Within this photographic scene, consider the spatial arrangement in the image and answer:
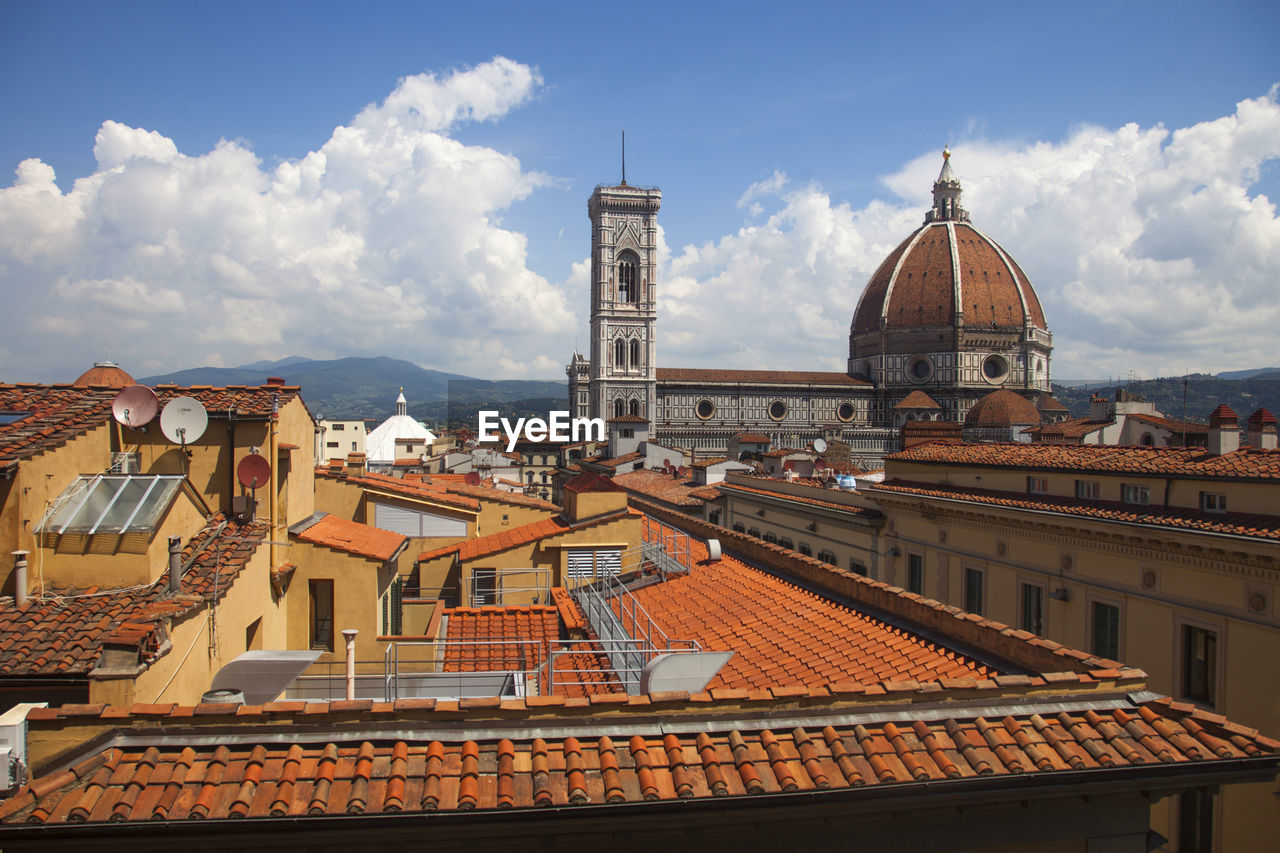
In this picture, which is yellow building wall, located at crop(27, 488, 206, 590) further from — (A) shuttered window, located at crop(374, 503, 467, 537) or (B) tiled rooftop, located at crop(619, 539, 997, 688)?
(A) shuttered window, located at crop(374, 503, 467, 537)

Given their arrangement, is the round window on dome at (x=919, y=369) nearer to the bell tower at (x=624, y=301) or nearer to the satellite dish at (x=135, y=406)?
the bell tower at (x=624, y=301)

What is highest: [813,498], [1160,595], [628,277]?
[628,277]

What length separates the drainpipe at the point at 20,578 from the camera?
7.79 m

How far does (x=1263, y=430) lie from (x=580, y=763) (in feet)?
66.2

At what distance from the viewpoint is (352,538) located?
40.1 feet

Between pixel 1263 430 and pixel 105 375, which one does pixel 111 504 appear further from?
pixel 1263 430

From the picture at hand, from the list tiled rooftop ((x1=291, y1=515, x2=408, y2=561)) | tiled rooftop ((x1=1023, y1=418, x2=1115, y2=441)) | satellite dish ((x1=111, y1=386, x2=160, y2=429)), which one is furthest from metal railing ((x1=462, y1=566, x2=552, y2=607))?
tiled rooftop ((x1=1023, y1=418, x2=1115, y2=441))

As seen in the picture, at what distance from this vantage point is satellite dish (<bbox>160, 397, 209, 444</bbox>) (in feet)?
31.4

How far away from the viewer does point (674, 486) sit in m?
35.4

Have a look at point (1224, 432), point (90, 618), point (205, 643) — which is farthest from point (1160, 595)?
point (90, 618)

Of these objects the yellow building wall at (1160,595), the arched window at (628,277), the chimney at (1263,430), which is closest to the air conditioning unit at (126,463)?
the yellow building wall at (1160,595)

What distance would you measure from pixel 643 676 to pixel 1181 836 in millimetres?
8704

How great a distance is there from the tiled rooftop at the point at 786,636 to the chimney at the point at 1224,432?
9058mm

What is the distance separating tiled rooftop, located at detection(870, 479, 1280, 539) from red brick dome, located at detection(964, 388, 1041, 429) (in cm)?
4584
